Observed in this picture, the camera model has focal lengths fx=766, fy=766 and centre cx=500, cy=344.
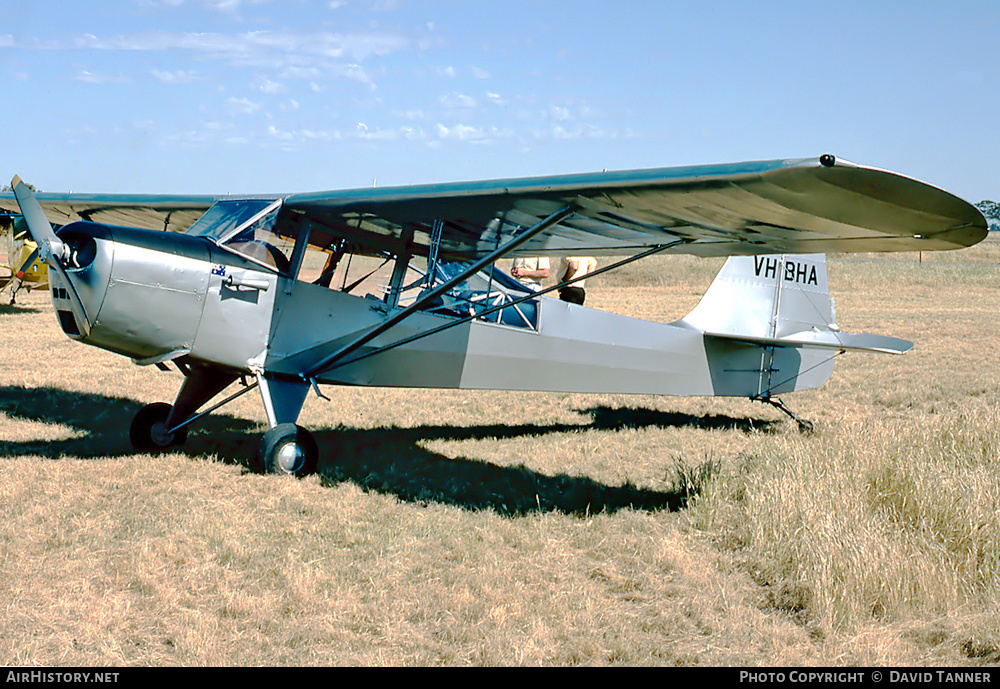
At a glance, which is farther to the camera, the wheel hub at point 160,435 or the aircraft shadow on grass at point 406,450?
the wheel hub at point 160,435

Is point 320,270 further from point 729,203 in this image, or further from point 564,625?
point 564,625

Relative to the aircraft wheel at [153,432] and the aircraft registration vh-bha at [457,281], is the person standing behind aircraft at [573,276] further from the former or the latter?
the aircraft wheel at [153,432]

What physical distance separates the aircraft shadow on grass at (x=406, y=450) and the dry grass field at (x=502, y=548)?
4cm

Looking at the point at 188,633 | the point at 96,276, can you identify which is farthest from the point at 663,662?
the point at 96,276

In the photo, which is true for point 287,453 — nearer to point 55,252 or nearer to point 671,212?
point 55,252

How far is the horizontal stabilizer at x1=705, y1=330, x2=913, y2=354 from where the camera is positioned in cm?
755

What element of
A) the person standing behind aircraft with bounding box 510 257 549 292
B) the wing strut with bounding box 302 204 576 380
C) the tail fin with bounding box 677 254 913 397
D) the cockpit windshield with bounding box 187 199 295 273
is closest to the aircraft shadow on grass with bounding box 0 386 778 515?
the tail fin with bounding box 677 254 913 397

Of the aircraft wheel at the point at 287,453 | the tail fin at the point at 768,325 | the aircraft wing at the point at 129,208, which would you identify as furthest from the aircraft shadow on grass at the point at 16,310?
the tail fin at the point at 768,325

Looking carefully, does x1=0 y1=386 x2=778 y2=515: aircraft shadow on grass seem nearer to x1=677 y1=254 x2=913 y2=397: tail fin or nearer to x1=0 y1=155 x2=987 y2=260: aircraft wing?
x1=677 y1=254 x2=913 y2=397: tail fin

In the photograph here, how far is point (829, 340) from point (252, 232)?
240 inches

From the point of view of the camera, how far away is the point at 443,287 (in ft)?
18.5

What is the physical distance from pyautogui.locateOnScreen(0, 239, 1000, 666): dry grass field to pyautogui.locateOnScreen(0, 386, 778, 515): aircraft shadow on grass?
4cm

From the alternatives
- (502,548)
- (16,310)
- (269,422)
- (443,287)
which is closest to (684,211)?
(443,287)

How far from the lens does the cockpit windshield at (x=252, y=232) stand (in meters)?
6.06
